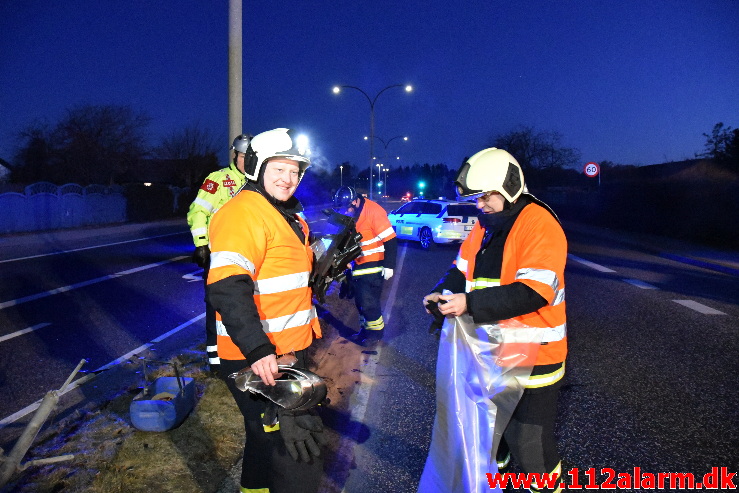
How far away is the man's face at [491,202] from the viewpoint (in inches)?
106

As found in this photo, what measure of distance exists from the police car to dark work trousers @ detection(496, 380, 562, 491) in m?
14.3

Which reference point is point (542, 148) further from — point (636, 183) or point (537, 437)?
point (537, 437)

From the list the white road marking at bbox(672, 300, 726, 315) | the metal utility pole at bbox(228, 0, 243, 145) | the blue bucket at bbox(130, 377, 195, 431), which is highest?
the metal utility pole at bbox(228, 0, 243, 145)

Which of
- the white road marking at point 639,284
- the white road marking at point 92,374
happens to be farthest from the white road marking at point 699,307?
the white road marking at point 92,374

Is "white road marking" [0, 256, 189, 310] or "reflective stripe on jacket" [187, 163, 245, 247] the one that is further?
"white road marking" [0, 256, 189, 310]

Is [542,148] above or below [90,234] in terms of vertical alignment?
above

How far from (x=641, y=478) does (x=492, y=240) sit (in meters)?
2.03

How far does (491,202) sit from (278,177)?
107 cm

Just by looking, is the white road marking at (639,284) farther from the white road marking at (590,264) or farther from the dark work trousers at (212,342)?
the dark work trousers at (212,342)

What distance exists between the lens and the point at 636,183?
28.1m

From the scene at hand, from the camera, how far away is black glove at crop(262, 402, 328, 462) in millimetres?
2457

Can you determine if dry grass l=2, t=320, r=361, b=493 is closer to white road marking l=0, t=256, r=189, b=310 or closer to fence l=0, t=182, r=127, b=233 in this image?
white road marking l=0, t=256, r=189, b=310

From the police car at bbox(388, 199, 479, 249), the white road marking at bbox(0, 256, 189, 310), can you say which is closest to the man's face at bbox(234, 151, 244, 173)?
the white road marking at bbox(0, 256, 189, 310)

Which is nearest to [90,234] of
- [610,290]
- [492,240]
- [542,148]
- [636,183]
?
[610,290]
